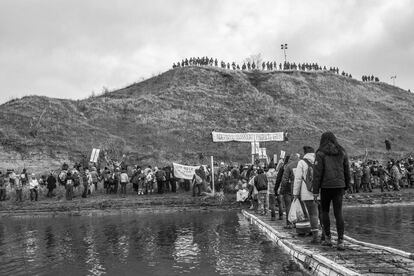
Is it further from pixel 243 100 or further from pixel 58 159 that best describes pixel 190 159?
pixel 243 100

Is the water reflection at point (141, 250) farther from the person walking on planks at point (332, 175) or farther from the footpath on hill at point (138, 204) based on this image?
the footpath on hill at point (138, 204)

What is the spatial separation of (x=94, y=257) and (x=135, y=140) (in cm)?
3364

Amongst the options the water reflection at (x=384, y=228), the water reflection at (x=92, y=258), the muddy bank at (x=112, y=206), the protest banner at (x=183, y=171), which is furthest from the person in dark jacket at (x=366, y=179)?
the water reflection at (x=92, y=258)

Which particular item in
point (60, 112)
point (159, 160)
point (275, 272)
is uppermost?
point (60, 112)

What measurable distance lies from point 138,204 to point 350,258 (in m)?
17.3

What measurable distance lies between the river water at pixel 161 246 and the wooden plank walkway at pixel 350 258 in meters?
0.32

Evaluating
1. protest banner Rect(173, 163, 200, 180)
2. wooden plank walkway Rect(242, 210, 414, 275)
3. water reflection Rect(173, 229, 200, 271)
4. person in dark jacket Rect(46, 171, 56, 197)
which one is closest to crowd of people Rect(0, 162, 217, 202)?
person in dark jacket Rect(46, 171, 56, 197)

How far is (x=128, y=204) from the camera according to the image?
24000 mm

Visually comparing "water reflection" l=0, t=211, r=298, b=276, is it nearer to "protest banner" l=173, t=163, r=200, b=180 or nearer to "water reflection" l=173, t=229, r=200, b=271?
"water reflection" l=173, t=229, r=200, b=271

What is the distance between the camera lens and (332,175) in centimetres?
848

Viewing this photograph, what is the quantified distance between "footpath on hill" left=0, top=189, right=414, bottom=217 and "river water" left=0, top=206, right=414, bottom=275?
4.91 meters

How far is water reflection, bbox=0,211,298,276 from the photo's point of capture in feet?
29.5

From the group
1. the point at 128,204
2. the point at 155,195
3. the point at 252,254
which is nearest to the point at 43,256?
the point at 252,254

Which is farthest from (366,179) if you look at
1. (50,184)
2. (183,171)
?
(50,184)
